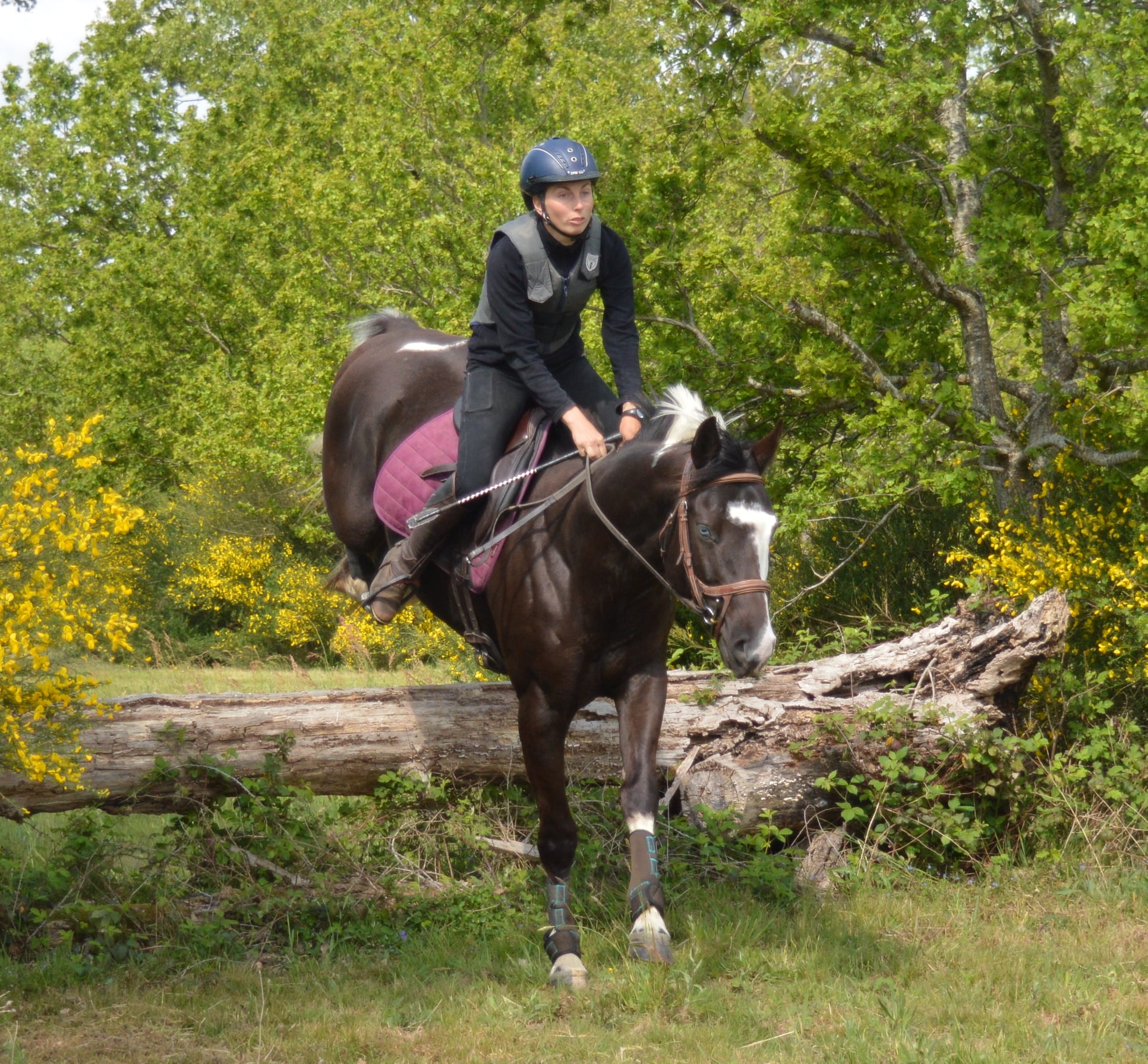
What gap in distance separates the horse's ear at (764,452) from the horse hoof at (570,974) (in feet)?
6.68

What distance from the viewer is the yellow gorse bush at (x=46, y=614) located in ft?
15.9

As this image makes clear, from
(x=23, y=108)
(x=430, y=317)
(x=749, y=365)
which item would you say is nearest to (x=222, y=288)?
(x=23, y=108)

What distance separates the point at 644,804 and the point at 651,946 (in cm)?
54

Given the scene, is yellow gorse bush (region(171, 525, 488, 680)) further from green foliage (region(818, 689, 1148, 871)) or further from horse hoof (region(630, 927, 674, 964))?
horse hoof (region(630, 927, 674, 964))

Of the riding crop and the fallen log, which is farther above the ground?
the riding crop

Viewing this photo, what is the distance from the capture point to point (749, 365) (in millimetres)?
8547

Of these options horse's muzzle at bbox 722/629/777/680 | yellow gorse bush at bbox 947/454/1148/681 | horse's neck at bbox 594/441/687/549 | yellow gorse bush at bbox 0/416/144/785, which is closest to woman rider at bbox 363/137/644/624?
horse's neck at bbox 594/441/687/549

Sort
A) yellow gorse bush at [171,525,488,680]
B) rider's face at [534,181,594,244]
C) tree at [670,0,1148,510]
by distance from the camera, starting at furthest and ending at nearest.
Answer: yellow gorse bush at [171,525,488,680]
tree at [670,0,1148,510]
rider's face at [534,181,594,244]

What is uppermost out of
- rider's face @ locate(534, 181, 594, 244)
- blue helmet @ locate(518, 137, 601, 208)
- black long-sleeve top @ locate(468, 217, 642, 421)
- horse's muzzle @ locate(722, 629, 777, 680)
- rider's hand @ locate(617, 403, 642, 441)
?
blue helmet @ locate(518, 137, 601, 208)

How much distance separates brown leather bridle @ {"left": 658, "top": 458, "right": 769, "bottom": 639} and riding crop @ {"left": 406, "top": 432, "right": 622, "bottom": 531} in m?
0.75

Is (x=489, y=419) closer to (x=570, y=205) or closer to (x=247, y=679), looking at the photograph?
(x=570, y=205)

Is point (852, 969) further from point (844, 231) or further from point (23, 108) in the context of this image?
point (23, 108)

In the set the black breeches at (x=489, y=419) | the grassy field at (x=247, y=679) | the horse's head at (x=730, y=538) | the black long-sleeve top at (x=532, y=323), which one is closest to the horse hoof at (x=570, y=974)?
the horse's head at (x=730, y=538)

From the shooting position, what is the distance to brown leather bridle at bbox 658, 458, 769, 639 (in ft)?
13.1
